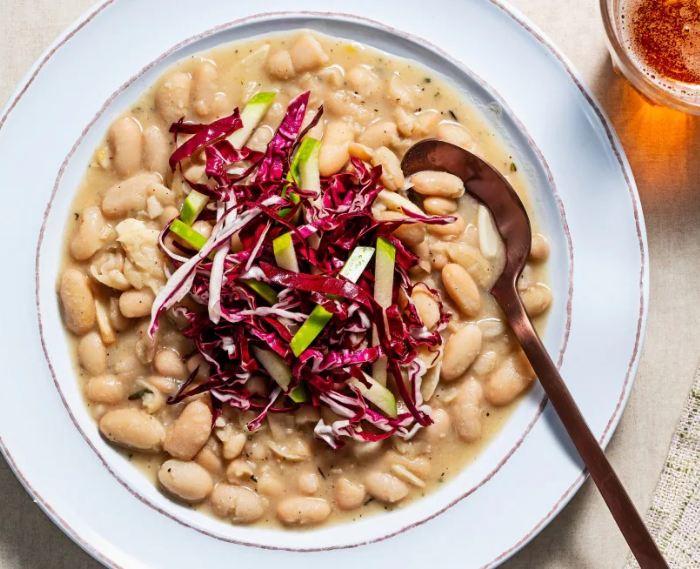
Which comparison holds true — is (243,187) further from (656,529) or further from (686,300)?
(656,529)

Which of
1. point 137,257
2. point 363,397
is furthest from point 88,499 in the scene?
point 363,397

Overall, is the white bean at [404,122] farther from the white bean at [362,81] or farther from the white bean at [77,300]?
the white bean at [77,300]

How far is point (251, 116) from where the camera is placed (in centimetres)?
311

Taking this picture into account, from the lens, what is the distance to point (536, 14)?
338cm

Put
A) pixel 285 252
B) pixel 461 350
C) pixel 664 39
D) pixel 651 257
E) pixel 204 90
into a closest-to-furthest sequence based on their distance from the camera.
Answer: pixel 285 252 → pixel 461 350 → pixel 204 90 → pixel 664 39 → pixel 651 257

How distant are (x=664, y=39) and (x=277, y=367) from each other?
2431mm

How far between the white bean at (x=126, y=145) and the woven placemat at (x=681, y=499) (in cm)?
294

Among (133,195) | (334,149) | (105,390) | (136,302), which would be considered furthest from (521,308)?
(105,390)

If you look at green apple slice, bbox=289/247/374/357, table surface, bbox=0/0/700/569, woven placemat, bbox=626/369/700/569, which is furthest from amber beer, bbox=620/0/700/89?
green apple slice, bbox=289/247/374/357

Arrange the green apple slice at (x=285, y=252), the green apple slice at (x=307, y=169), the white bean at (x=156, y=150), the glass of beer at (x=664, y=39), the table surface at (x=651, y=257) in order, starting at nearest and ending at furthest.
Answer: the green apple slice at (x=285, y=252) < the green apple slice at (x=307, y=169) < the white bean at (x=156, y=150) < the glass of beer at (x=664, y=39) < the table surface at (x=651, y=257)

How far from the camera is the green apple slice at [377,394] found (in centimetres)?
302

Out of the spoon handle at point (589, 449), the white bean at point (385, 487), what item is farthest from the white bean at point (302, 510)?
the spoon handle at point (589, 449)

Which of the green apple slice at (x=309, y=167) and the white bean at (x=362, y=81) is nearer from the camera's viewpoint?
the green apple slice at (x=309, y=167)

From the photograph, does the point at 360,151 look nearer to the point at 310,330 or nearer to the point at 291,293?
the point at 291,293
